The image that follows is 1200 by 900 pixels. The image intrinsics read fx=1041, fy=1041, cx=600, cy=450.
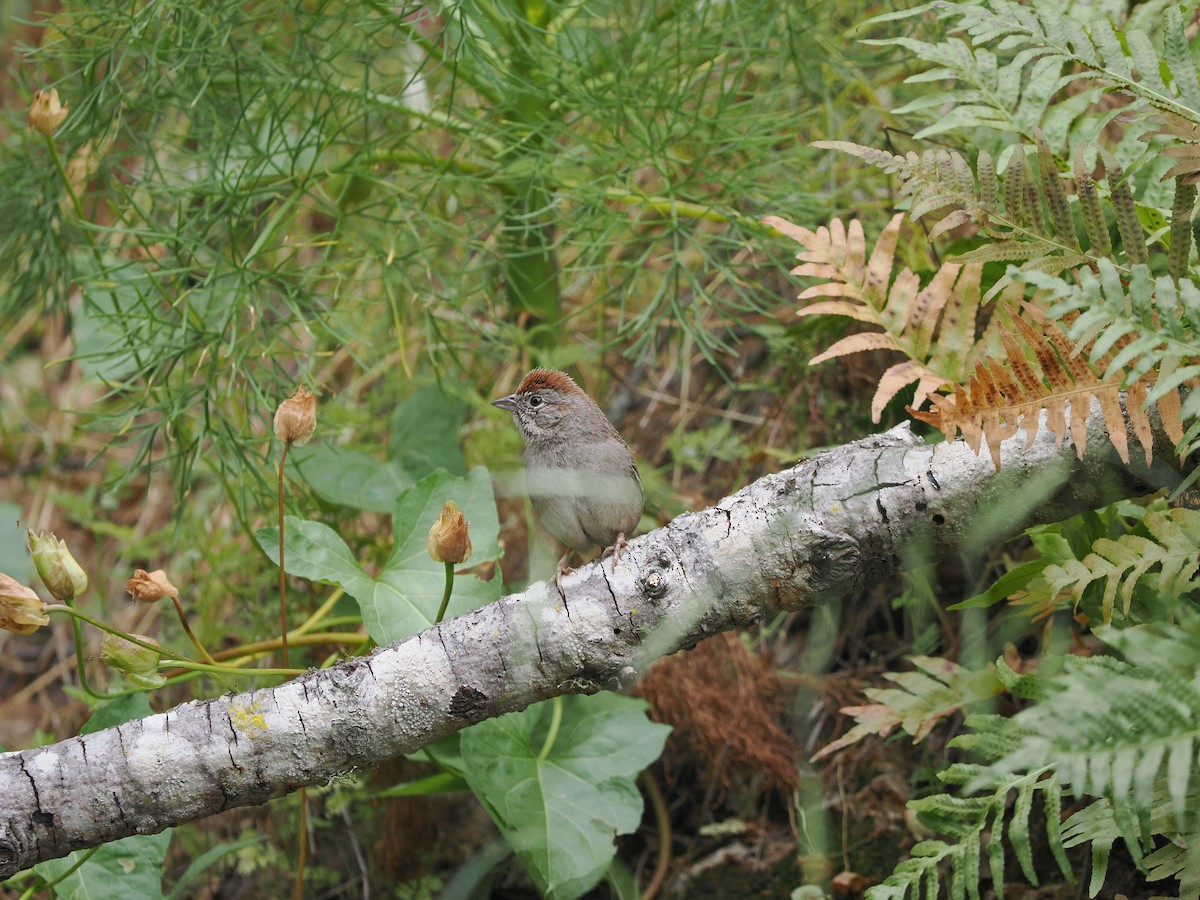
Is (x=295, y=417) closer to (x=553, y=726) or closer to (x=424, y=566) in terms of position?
(x=424, y=566)

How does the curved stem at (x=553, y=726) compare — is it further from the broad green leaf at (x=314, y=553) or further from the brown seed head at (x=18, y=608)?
the brown seed head at (x=18, y=608)

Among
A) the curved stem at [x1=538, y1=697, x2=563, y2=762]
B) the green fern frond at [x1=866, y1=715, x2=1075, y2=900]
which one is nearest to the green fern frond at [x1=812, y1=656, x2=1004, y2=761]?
the green fern frond at [x1=866, y1=715, x2=1075, y2=900]

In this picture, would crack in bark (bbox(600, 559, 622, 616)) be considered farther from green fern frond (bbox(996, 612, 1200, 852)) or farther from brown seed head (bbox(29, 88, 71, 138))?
brown seed head (bbox(29, 88, 71, 138))

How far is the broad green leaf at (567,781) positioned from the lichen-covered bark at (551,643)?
500mm

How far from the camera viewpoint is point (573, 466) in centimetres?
287

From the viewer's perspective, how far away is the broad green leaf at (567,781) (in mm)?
2381

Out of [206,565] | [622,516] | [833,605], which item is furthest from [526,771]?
[206,565]

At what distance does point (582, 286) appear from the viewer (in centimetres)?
438

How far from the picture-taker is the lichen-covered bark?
1.89 meters

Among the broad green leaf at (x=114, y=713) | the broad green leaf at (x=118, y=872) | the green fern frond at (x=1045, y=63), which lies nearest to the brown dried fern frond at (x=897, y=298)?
the green fern frond at (x=1045, y=63)

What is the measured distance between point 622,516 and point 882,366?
3.07 ft

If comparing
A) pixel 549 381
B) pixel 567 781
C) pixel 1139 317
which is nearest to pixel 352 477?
pixel 549 381

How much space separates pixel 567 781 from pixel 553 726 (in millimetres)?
171

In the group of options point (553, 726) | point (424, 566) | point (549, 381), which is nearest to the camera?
point (424, 566)
